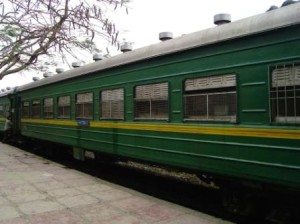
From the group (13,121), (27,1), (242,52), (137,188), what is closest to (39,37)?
(27,1)

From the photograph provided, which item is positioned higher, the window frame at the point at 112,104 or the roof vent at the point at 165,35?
the roof vent at the point at 165,35

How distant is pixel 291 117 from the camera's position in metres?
4.85

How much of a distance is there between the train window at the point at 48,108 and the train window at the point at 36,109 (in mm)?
798

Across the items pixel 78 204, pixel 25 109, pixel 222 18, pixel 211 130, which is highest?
pixel 222 18

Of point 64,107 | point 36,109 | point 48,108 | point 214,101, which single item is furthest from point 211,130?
point 36,109

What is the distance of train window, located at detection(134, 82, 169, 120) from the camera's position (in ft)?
23.2

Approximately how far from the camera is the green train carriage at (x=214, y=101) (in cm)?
495

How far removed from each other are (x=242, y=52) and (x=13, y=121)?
50.4 ft

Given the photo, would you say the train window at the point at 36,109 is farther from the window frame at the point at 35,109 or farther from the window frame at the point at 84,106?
the window frame at the point at 84,106

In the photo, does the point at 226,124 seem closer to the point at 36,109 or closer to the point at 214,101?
the point at 214,101

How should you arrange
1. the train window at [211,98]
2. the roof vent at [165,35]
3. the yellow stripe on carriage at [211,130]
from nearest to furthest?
1. the yellow stripe on carriage at [211,130]
2. the train window at [211,98]
3. the roof vent at [165,35]

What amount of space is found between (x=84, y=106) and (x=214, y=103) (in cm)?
510

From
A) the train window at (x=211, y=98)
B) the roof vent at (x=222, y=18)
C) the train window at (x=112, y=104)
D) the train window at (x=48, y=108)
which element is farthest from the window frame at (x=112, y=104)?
the train window at (x=48, y=108)

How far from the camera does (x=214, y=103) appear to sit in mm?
5996
